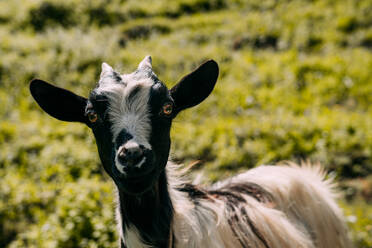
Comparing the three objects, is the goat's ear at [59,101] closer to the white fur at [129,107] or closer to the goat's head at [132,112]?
the goat's head at [132,112]

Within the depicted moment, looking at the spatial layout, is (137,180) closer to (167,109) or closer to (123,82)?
(167,109)

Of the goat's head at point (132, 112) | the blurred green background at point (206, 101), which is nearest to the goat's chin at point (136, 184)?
the goat's head at point (132, 112)

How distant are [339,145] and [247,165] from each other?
56.2 inches

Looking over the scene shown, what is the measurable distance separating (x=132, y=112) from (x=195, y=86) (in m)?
0.57

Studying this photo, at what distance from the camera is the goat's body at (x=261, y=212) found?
2918 millimetres

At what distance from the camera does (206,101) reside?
8.38 metres

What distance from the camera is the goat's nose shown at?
7.76ft

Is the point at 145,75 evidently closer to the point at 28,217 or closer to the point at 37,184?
the point at 28,217

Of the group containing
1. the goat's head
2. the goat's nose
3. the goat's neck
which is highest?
the goat's head

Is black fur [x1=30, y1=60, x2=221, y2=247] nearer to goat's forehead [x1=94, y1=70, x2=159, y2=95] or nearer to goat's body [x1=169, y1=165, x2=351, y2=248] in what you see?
goat's forehead [x1=94, y1=70, x2=159, y2=95]

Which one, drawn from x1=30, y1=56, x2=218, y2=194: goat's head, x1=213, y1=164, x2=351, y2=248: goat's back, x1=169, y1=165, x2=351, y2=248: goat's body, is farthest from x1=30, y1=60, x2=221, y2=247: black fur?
x1=213, y1=164, x2=351, y2=248: goat's back

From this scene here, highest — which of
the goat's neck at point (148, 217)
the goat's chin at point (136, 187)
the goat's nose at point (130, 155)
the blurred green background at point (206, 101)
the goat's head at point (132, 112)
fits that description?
the blurred green background at point (206, 101)

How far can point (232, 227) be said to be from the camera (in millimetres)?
3066

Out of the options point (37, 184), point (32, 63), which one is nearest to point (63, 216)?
point (37, 184)
